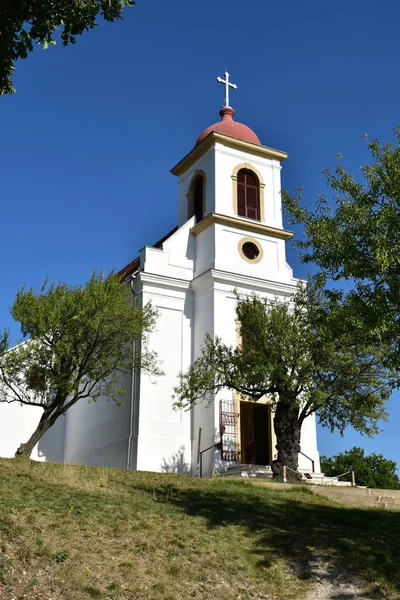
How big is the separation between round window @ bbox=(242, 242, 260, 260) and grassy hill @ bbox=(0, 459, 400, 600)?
14.0 m

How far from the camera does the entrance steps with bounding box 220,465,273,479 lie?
2350 cm

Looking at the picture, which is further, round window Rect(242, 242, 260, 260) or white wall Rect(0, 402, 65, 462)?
white wall Rect(0, 402, 65, 462)

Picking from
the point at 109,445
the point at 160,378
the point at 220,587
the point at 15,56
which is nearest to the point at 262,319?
the point at 160,378

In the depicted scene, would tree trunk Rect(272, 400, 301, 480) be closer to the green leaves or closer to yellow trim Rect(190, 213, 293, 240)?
the green leaves

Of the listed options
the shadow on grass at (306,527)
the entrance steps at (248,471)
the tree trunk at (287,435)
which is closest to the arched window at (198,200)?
the tree trunk at (287,435)

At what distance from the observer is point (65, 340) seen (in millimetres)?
22156

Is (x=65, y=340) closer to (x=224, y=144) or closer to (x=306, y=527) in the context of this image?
(x=306, y=527)

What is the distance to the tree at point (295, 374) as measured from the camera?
21.7 metres

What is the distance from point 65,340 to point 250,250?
412 inches

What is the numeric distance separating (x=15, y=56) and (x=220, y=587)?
339 inches

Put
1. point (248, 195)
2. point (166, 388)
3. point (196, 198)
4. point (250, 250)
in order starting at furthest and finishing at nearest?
point (196, 198) < point (248, 195) < point (250, 250) < point (166, 388)

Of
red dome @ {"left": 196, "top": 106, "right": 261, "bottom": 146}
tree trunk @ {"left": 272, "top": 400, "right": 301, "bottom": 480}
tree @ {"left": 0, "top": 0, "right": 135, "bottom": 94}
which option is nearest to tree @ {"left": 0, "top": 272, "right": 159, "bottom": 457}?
tree trunk @ {"left": 272, "top": 400, "right": 301, "bottom": 480}

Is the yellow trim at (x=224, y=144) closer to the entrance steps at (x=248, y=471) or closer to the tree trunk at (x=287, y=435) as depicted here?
the tree trunk at (x=287, y=435)

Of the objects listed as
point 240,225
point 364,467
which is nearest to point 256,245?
point 240,225
